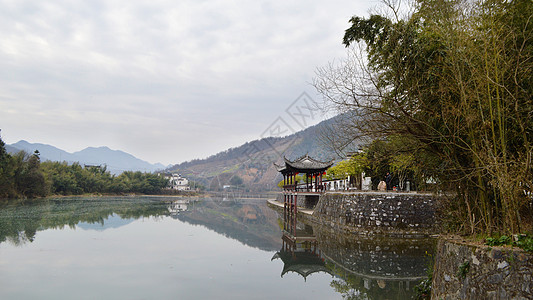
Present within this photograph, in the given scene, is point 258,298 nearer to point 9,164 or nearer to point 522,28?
point 522,28

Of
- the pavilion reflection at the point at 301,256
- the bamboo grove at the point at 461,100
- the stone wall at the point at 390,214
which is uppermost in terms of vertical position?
the bamboo grove at the point at 461,100

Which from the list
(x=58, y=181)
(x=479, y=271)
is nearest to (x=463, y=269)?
(x=479, y=271)

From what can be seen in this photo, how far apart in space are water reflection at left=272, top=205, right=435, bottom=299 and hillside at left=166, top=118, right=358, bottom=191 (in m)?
101

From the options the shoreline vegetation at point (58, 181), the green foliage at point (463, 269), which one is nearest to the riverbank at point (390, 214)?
the green foliage at point (463, 269)

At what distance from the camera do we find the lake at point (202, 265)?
823 cm

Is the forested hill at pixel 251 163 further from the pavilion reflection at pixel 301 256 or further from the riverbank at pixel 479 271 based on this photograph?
the riverbank at pixel 479 271

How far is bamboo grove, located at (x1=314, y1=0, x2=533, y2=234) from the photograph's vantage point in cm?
460

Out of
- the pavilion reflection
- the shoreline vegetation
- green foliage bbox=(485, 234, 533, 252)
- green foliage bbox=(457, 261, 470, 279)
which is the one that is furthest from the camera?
the shoreline vegetation

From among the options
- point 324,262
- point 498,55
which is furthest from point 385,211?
point 498,55

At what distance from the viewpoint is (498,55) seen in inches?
178

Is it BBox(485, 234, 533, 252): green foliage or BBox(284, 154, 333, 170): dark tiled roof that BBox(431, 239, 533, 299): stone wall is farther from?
BBox(284, 154, 333, 170): dark tiled roof

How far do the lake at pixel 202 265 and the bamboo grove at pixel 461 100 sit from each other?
12.3ft

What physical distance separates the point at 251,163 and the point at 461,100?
14432cm

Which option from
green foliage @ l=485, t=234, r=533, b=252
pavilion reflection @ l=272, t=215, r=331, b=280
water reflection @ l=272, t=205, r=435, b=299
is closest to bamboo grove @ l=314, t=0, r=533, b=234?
green foliage @ l=485, t=234, r=533, b=252
